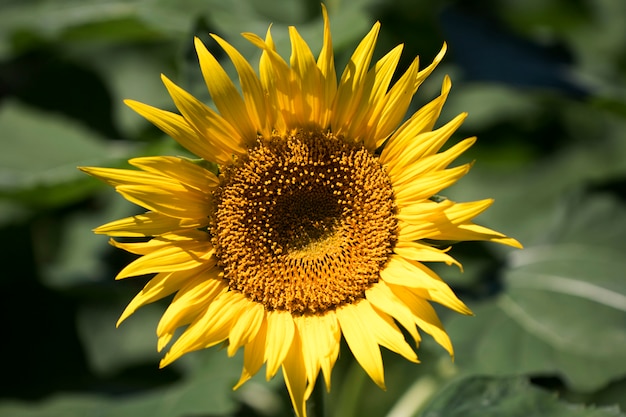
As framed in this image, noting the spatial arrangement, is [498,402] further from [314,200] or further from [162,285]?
[162,285]

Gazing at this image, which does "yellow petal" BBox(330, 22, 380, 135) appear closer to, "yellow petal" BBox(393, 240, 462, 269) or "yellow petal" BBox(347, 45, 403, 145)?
"yellow petal" BBox(347, 45, 403, 145)

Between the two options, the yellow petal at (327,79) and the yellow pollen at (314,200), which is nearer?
the yellow petal at (327,79)

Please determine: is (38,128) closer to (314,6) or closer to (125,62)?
(125,62)

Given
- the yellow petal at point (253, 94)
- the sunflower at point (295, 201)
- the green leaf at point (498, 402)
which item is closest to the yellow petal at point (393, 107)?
the sunflower at point (295, 201)

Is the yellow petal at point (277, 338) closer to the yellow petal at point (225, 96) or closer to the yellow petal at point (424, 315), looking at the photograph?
the yellow petal at point (424, 315)

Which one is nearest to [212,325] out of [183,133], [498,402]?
[183,133]

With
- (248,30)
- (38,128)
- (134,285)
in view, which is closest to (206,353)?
(134,285)

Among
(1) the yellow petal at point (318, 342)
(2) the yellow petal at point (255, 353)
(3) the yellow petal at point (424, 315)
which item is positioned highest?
(3) the yellow petal at point (424, 315)
